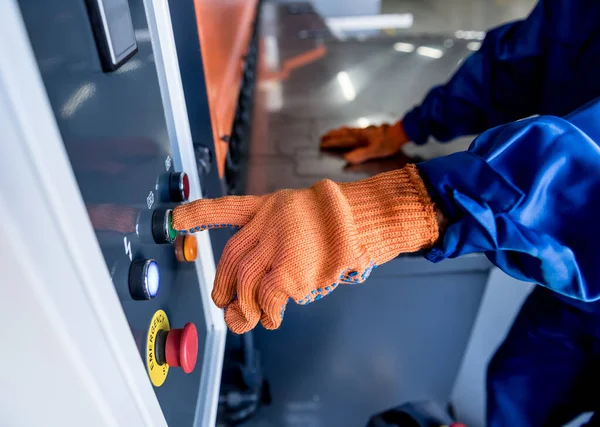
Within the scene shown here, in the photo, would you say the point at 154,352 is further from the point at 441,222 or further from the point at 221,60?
the point at 221,60

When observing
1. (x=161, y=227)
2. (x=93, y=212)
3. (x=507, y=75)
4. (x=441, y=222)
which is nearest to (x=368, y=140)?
(x=507, y=75)

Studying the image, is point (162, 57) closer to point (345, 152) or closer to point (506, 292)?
point (345, 152)

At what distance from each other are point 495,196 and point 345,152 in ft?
1.90

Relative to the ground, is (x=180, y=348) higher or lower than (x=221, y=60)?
lower

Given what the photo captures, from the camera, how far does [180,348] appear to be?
45 centimetres

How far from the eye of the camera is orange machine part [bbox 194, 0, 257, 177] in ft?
2.17

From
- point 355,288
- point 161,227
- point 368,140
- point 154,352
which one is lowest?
point 355,288

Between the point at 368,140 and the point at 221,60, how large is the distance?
15.0 inches

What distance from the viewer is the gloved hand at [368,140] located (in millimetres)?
965

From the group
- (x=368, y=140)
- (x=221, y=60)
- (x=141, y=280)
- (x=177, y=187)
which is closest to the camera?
(x=141, y=280)

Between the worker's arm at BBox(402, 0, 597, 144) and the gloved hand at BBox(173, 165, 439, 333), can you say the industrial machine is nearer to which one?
the gloved hand at BBox(173, 165, 439, 333)

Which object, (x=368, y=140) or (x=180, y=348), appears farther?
(x=368, y=140)

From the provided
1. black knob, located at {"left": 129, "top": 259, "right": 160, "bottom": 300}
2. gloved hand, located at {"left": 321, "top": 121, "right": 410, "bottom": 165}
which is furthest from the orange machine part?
black knob, located at {"left": 129, "top": 259, "right": 160, "bottom": 300}

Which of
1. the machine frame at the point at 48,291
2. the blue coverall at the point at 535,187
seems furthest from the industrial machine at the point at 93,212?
the blue coverall at the point at 535,187
